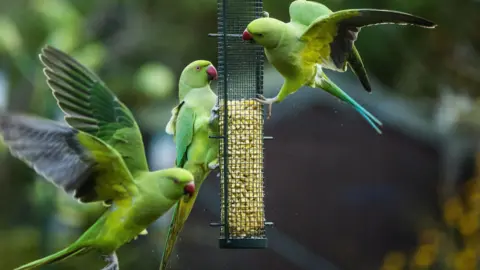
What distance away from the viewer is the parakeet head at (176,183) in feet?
11.1

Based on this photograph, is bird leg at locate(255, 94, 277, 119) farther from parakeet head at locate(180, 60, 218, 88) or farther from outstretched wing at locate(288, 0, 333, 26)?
outstretched wing at locate(288, 0, 333, 26)

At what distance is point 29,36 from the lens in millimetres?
7461

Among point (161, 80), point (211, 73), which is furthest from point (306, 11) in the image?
point (161, 80)

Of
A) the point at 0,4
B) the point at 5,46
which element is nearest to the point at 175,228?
the point at 5,46

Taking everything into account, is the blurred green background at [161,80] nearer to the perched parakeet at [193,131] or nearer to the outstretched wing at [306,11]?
the perched parakeet at [193,131]

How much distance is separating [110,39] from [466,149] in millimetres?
3580

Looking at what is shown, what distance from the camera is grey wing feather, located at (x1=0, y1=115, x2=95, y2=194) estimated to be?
10.9 ft

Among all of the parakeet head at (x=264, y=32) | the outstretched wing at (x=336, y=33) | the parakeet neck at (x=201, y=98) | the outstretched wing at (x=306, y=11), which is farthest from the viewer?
the parakeet neck at (x=201, y=98)

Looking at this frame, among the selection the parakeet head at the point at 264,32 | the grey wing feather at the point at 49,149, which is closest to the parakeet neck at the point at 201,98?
the parakeet head at the point at 264,32

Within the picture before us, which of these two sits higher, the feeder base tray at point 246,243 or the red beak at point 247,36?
the red beak at point 247,36

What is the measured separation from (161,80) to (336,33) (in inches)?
144

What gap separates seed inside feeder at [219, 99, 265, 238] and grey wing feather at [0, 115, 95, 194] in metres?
0.86

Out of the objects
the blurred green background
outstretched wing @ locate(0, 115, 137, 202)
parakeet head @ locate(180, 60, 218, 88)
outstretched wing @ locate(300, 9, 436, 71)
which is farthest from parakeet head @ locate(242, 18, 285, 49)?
the blurred green background

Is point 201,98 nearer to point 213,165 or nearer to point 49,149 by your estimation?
point 213,165
